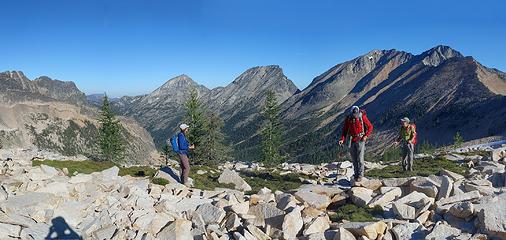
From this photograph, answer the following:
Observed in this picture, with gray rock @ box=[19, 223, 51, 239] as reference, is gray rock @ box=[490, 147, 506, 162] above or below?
above

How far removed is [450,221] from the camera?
12.3 metres

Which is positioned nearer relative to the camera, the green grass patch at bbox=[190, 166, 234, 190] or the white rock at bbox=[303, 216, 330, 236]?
the white rock at bbox=[303, 216, 330, 236]

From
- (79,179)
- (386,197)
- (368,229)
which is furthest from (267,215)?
(79,179)

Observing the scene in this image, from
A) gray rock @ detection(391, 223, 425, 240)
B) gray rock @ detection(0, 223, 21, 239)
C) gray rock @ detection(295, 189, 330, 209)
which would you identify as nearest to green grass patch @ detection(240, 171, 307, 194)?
gray rock @ detection(295, 189, 330, 209)

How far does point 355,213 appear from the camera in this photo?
14242 millimetres

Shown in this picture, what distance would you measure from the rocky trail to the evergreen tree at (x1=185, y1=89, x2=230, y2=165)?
37.6m

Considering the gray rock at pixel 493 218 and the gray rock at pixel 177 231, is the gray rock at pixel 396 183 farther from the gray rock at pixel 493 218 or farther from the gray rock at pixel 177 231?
the gray rock at pixel 177 231

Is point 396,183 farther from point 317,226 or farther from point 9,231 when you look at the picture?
point 9,231

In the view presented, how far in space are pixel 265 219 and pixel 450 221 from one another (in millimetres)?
5684

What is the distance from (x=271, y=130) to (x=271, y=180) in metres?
42.2

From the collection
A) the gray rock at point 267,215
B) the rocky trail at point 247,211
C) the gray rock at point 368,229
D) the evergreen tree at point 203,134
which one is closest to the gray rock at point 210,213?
the rocky trail at point 247,211

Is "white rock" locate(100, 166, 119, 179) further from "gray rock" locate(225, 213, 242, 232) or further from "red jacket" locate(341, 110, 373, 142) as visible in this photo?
"red jacket" locate(341, 110, 373, 142)

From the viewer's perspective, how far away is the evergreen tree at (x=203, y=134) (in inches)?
2188

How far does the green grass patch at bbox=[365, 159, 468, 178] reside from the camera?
23.2 meters
